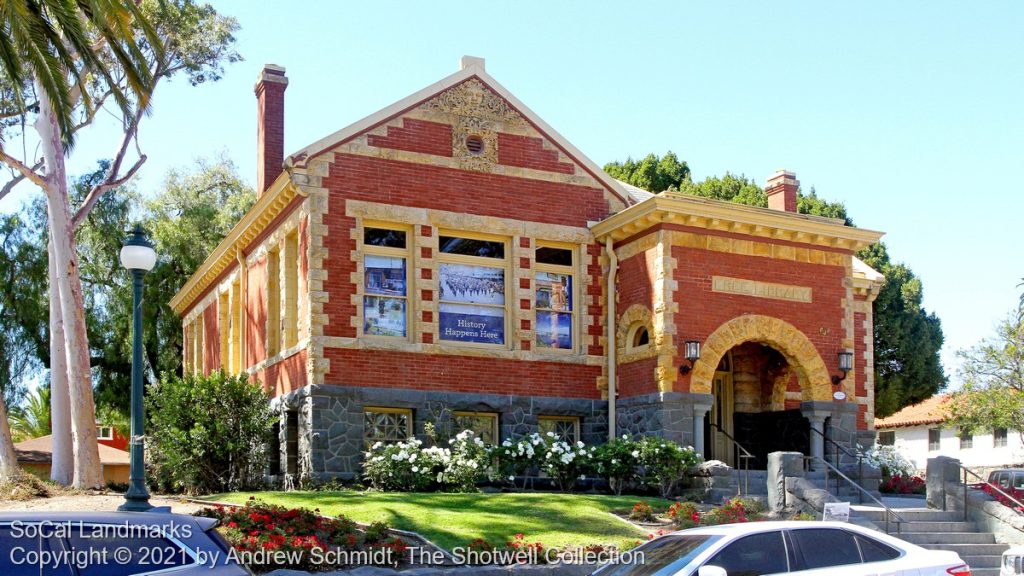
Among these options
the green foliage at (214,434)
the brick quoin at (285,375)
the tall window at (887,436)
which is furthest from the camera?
the tall window at (887,436)

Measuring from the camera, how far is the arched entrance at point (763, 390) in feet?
74.7

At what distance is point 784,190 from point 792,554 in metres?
19.4

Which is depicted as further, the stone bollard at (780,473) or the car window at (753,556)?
Answer: the stone bollard at (780,473)

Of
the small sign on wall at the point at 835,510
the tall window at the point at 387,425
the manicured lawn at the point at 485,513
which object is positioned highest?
the tall window at the point at 387,425

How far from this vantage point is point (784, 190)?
1121 inches

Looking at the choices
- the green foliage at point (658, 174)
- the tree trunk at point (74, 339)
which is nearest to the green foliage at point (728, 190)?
the green foliage at point (658, 174)

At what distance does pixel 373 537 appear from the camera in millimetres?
14055

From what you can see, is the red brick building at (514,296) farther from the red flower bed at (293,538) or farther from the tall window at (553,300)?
the red flower bed at (293,538)

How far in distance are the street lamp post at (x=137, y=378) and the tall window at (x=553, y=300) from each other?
35.6ft

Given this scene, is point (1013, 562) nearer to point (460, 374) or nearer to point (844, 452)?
point (844, 452)

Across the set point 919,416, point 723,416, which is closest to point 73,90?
point 723,416

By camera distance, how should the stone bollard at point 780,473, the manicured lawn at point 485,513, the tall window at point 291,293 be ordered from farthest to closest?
1. the tall window at point 291,293
2. the stone bollard at point 780,473
3. the manicured lawn at point 485,513

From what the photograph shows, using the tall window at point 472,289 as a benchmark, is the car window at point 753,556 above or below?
below

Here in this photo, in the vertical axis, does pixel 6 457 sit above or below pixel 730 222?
below
